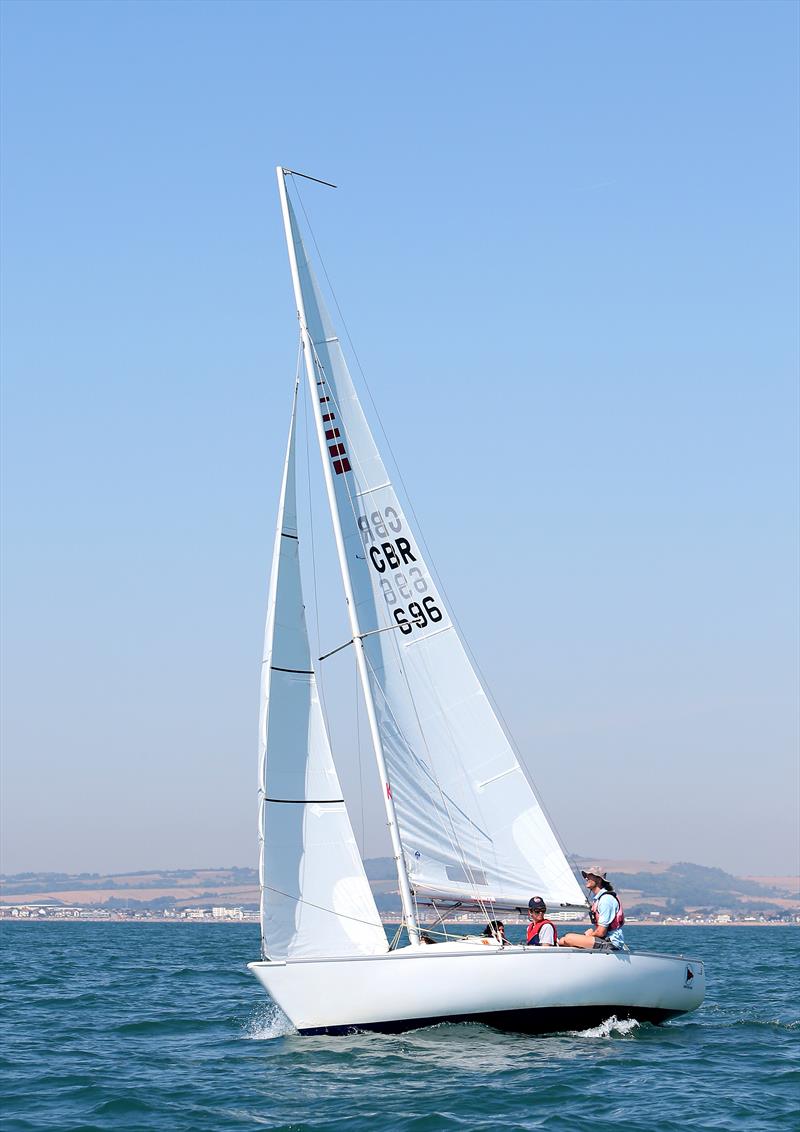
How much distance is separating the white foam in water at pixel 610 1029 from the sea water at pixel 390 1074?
0.02 meters

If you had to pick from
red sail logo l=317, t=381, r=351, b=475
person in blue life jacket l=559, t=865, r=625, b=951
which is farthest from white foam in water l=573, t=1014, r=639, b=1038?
red sail logo l=317, t=381, r=351, b=475

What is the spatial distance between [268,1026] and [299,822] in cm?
388

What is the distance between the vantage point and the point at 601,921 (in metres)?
18.0

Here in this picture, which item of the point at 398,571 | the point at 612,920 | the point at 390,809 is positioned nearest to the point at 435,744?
the point at 390,809

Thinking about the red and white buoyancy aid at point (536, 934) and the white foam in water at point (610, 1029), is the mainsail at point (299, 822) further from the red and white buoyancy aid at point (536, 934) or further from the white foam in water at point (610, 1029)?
the white foam in water at point (610, 1029)

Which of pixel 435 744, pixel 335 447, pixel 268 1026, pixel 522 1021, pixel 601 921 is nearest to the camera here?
pixel 522 1021

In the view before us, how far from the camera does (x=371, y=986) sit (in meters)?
16.7

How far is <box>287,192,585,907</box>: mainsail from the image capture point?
18.6m

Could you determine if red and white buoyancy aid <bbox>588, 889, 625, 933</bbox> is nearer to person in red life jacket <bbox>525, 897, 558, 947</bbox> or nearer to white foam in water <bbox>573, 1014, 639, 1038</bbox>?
person in red life jacket <bbox>525, 897, 558, 947</bbox>

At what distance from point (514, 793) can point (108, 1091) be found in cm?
688

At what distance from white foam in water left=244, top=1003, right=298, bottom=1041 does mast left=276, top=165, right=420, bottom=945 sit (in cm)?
247

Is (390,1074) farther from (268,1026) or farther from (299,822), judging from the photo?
(268,1026)

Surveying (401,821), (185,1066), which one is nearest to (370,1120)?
(185,1066)

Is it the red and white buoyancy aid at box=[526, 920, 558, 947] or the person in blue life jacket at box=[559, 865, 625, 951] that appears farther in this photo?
the red and white buoyancy aid at box=[526, 920, 558, 947]
